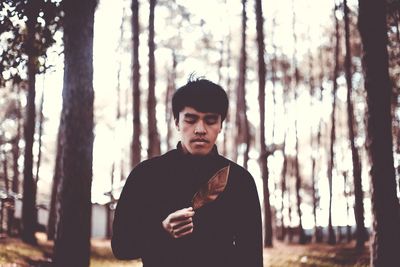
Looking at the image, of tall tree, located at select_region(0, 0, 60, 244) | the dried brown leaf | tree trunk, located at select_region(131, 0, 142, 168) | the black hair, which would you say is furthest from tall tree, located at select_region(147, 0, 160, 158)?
the dried brown leaf

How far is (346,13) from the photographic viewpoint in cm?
1852

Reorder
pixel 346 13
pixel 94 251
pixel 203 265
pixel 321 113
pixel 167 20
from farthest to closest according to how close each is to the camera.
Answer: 1. pixel 321 113
2. pixel 167 20
3. pixel 346 13
4. pixel 94 251
5. pixel 203 265

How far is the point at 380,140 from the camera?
299 inches

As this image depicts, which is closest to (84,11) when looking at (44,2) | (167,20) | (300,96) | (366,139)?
(44,2)

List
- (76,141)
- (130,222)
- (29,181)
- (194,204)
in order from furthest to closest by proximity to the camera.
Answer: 1. (29,181)
2. (76,141)
3. (130,222)
4. (194,204)

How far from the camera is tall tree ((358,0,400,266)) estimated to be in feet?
24.8

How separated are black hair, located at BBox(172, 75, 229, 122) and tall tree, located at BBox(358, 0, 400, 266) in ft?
19.7

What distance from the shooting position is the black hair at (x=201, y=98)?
2.21 meters

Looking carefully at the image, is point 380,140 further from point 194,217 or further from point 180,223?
point 180,223

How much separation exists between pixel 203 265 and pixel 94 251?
16.1m

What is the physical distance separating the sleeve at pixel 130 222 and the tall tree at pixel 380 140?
250 inches

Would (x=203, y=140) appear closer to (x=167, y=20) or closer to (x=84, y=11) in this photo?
(x=84, y=11)

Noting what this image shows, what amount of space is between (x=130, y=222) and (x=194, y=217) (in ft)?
0.96

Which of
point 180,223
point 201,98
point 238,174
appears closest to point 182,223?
point 180,223
